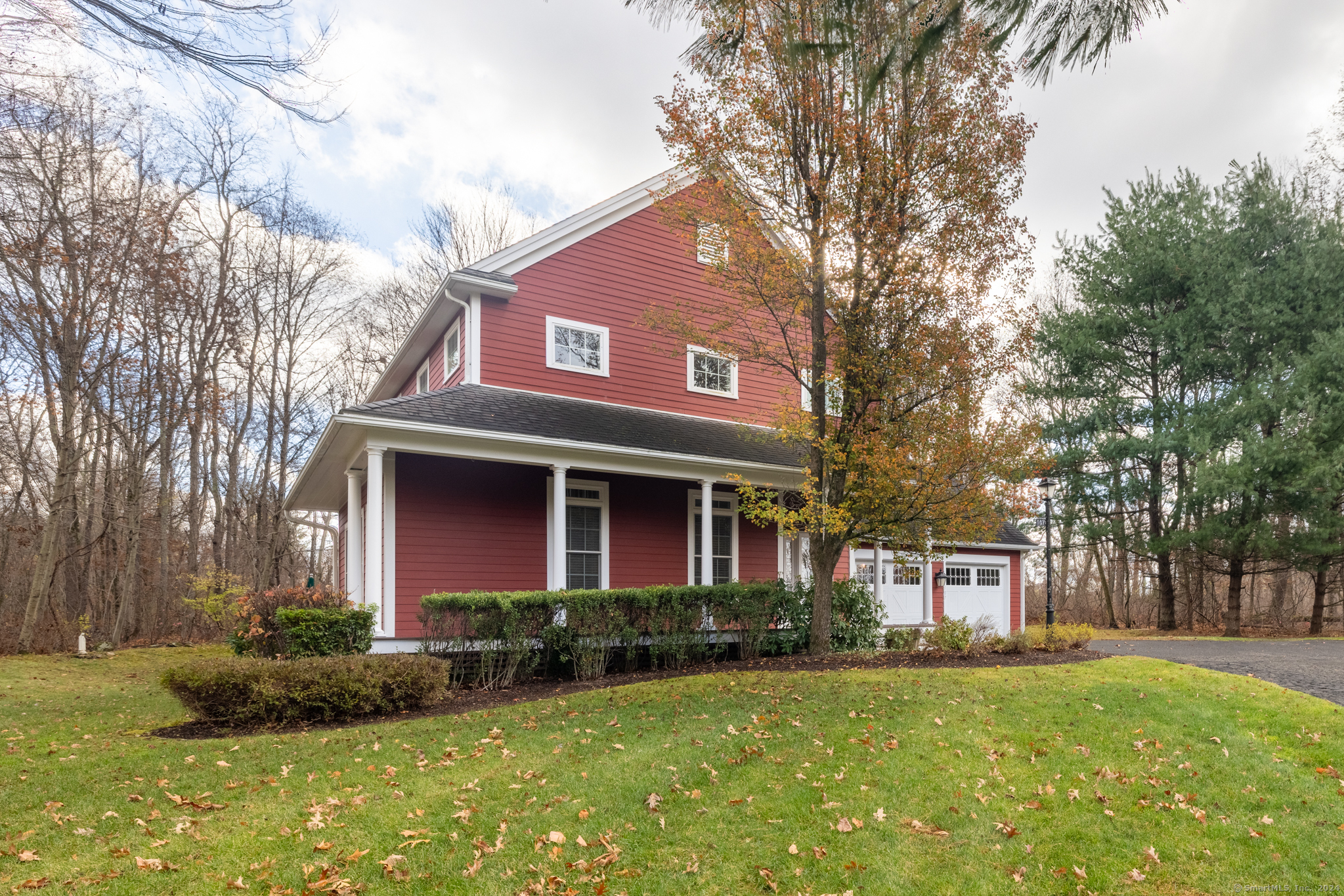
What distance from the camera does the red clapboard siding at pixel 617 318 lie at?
12.3 meters

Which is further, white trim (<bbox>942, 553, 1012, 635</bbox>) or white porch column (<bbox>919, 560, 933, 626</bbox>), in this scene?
white trim (<bbox>942, 553, 1012, 635</bbox>)

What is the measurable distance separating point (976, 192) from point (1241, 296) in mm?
12428

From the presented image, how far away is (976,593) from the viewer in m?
18.9

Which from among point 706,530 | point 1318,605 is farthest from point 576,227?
point 1318,605

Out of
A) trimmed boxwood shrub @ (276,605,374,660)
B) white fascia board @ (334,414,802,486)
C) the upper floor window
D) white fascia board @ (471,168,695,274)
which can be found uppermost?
white fascia board @ (471,168,695,274)

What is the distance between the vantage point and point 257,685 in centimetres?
702

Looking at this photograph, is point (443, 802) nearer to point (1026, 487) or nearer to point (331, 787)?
point (331, 787)

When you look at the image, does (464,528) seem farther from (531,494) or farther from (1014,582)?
(1014,582)

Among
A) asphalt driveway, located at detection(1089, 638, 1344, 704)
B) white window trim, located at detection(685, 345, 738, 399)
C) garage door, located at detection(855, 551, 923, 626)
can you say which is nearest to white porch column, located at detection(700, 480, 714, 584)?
white window trim, located at detection(685, 345, 738, 399)

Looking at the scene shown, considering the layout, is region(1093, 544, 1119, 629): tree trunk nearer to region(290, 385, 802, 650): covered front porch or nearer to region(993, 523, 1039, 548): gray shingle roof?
region(993, 523, 1039, 548): gray shingle roof

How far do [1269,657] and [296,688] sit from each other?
1370 centimetres

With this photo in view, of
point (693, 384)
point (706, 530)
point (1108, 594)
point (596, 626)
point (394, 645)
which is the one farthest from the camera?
point (1108, 594)

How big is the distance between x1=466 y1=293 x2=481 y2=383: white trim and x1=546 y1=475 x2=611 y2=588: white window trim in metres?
2.03

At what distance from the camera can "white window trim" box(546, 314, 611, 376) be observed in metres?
12.7
